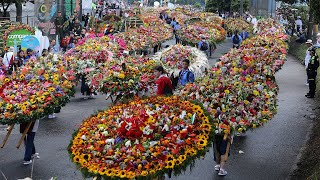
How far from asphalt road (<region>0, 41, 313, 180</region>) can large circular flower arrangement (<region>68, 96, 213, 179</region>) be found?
8.16ft

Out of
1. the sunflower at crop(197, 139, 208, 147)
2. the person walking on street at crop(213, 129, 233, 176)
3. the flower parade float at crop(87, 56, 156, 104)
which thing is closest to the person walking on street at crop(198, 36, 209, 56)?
the flower parade float at crop(87, 56, 156, 104)

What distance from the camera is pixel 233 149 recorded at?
1227cm

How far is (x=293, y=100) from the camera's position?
713 inches

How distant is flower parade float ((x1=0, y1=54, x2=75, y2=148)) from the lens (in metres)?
10.7

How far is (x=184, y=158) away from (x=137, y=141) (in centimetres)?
70

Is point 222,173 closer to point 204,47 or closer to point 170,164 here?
point 170,164

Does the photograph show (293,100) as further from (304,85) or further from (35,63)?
(35,63)

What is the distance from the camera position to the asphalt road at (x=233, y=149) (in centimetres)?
1058

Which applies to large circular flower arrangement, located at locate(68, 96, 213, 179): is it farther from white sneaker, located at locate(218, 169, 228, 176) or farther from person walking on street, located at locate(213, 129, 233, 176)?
white sneaker, located at locate(218, 169, 228, 176)

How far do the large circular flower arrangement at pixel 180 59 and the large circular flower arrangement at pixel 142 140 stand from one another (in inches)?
326

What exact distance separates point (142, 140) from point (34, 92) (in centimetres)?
446

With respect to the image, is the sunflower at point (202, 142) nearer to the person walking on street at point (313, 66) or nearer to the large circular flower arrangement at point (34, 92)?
the large circular flower arrangement at point (34, 92)

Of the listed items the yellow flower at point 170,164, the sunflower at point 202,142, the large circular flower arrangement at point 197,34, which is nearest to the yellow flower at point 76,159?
the yellow flower at point 170,164

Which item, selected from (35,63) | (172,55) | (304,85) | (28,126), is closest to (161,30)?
(304,85)
